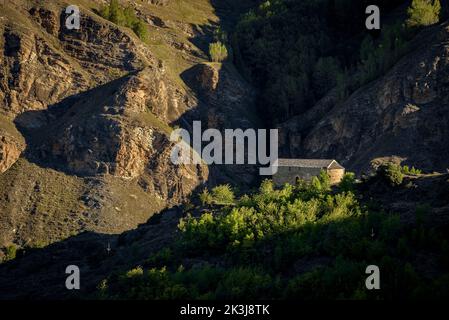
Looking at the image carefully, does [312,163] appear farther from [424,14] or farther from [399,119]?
[424,14]

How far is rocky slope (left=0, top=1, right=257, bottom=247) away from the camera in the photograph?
7712 cm

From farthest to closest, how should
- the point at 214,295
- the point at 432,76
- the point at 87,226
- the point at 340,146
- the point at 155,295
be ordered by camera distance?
the point at 340,146
the point at 432,76
the point at 87,226
the point at 155,295
the point at 214,295

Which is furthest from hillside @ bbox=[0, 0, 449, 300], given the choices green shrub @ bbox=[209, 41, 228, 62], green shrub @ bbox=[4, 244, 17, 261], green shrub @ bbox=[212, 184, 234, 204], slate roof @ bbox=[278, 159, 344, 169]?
slate roof @ bbox=[278, 159, 344, 169]

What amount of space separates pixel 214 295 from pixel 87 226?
3638 cm

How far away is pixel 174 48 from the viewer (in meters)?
114

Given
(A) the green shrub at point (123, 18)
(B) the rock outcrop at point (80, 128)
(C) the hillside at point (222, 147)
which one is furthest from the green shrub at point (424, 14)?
(A) the green shrub at point (123, 18)

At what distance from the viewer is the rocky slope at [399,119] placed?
8062 cm

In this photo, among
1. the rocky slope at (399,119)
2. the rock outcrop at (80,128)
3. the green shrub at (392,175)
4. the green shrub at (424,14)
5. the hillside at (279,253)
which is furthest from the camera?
the green shrub at (424,14)

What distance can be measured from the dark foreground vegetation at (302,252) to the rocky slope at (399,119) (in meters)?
23.5

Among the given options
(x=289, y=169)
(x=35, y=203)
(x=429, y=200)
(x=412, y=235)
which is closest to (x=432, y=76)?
(x=289, y=169)

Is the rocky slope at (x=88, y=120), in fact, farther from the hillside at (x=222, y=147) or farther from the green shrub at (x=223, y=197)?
the green shrub at (x=223, y=197)

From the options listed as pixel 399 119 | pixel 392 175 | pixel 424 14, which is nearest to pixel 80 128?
pixel 399 119

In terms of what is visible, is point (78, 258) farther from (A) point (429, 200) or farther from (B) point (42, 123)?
(A) point (429, 200)

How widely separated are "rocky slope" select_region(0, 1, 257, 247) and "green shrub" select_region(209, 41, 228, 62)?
5590 mm
